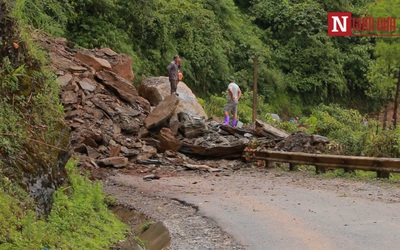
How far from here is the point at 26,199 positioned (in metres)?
8.22

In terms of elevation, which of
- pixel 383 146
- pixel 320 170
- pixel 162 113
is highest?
pixel 162 113

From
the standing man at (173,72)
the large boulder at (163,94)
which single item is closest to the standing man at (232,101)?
the large boulder at (163,94)

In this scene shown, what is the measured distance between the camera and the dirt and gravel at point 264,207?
865cm

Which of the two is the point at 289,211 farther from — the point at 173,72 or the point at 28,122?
the point at 173,72

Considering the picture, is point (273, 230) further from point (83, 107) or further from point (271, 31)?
point (271, 31)

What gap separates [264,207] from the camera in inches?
445

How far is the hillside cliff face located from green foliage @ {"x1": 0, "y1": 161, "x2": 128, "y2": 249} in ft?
0.79

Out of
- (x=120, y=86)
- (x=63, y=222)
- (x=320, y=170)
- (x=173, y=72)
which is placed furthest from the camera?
(x=173, y=72)

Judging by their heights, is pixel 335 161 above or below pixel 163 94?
below

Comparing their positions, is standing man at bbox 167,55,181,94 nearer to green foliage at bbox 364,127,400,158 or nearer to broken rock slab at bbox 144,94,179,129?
broken rock slab at bbox 144,94,179,129

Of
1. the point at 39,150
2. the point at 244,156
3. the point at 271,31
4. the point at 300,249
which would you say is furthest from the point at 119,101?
the point at 271,31

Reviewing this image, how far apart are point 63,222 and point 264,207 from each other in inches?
161

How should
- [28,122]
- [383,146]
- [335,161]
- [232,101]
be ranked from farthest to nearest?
[232,101] < [383,146] < [335,161] < [28,122]

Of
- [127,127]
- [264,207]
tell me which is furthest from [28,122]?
[127,127]
